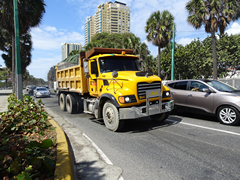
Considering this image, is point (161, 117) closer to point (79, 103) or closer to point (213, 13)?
point (79, 103)

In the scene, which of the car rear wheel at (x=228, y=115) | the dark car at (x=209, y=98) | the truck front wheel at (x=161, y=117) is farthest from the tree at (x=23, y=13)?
the car rear wheel at (x=228, y=115)

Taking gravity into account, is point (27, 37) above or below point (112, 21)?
below

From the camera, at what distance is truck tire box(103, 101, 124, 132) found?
5586 millimetres

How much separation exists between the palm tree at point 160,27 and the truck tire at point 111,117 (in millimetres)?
19030

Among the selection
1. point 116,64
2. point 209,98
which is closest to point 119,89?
point 116,64

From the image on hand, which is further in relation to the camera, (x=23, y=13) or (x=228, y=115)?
(x=23, y=13)

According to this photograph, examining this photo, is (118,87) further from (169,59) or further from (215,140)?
(169,59)

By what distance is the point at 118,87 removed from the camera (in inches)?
225

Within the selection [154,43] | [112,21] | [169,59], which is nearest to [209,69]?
[169,59]

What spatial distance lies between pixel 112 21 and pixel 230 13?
148m

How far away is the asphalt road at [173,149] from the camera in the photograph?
10.4 ft

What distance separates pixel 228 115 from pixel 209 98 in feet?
2.77

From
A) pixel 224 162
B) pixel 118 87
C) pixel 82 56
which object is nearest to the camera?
pixel 224 162

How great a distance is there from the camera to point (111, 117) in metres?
5.80
